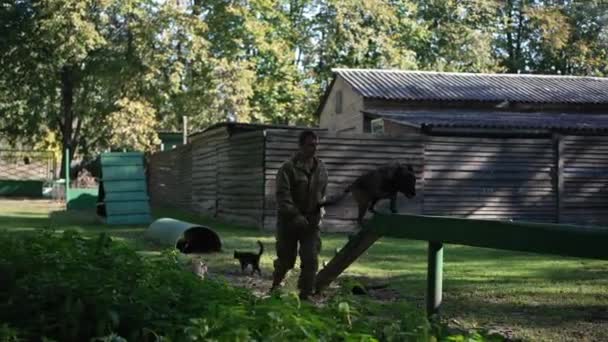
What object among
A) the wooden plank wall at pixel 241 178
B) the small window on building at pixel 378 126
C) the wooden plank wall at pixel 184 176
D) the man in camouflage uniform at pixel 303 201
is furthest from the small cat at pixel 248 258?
the wooden plank wall at pixel 184 176

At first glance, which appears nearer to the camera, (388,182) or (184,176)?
(388,182)

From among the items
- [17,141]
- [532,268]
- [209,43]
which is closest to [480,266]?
[532,268]

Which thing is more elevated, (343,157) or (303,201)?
(343,157)

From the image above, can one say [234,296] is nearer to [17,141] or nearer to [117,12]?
[117,12]

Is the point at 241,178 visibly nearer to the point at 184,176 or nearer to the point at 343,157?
the point at 343,157

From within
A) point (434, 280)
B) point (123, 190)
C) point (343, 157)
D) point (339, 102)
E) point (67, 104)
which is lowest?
point (434, 280)

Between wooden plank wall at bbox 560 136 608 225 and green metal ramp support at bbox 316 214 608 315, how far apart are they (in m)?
17.0

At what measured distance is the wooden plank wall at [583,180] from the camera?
22.6m

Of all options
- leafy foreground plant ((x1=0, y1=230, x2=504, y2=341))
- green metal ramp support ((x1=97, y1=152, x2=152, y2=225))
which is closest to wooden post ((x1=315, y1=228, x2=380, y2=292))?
leafy foreground plant ((x1=0, y1=230, x2=504, y2=341))

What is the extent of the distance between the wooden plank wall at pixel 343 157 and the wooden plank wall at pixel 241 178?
0.26 m

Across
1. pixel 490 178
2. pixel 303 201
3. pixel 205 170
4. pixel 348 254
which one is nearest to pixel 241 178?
pixel 205 170

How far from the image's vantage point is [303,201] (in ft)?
28.5

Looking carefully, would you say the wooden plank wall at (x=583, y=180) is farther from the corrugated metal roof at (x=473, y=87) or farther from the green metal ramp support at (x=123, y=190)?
the green metal ramp support at (x=123, y=190)

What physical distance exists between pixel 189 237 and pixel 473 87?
1872 centimetres
